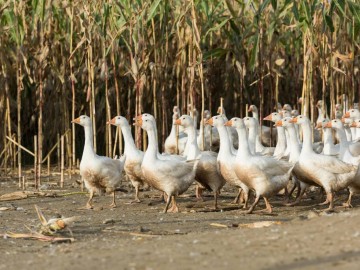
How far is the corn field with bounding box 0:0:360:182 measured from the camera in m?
15.7

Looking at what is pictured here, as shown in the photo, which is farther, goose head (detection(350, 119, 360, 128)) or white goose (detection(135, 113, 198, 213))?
goose head (detection(350, 119, 360, 128))

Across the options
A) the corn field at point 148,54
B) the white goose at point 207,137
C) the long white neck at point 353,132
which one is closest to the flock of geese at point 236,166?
the corn field at point 148,54

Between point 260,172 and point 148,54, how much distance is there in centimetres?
434

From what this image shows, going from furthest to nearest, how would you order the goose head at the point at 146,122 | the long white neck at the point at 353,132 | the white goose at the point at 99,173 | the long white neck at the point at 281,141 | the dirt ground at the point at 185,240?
the long white neck at the point at 353,132 → the long white neck at the point at 281,141 → the goose head at the point at 146,122 → the white goose at the point at 99,173 → the dirt ground at the point at 185,240

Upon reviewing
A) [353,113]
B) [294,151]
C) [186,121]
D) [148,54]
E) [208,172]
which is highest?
[148,54]

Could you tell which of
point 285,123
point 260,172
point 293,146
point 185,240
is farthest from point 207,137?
point 185,240

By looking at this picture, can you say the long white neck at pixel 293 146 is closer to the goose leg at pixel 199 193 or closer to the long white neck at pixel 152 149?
the goose leg at pixel 199 193

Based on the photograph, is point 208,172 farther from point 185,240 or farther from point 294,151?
point 185,240

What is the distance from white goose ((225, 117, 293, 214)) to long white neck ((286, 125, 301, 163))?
0.79 m

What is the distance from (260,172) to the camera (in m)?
12.8

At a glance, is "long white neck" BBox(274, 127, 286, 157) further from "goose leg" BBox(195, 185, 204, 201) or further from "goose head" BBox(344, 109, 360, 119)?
"goose head" BBox(344, 109, 360, 119)

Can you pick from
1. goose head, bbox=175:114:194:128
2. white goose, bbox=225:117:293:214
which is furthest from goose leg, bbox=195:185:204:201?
white goose, bbox=225:117:293:214

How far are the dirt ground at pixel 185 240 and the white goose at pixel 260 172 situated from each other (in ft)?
1.16

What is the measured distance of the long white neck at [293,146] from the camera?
13.8m
